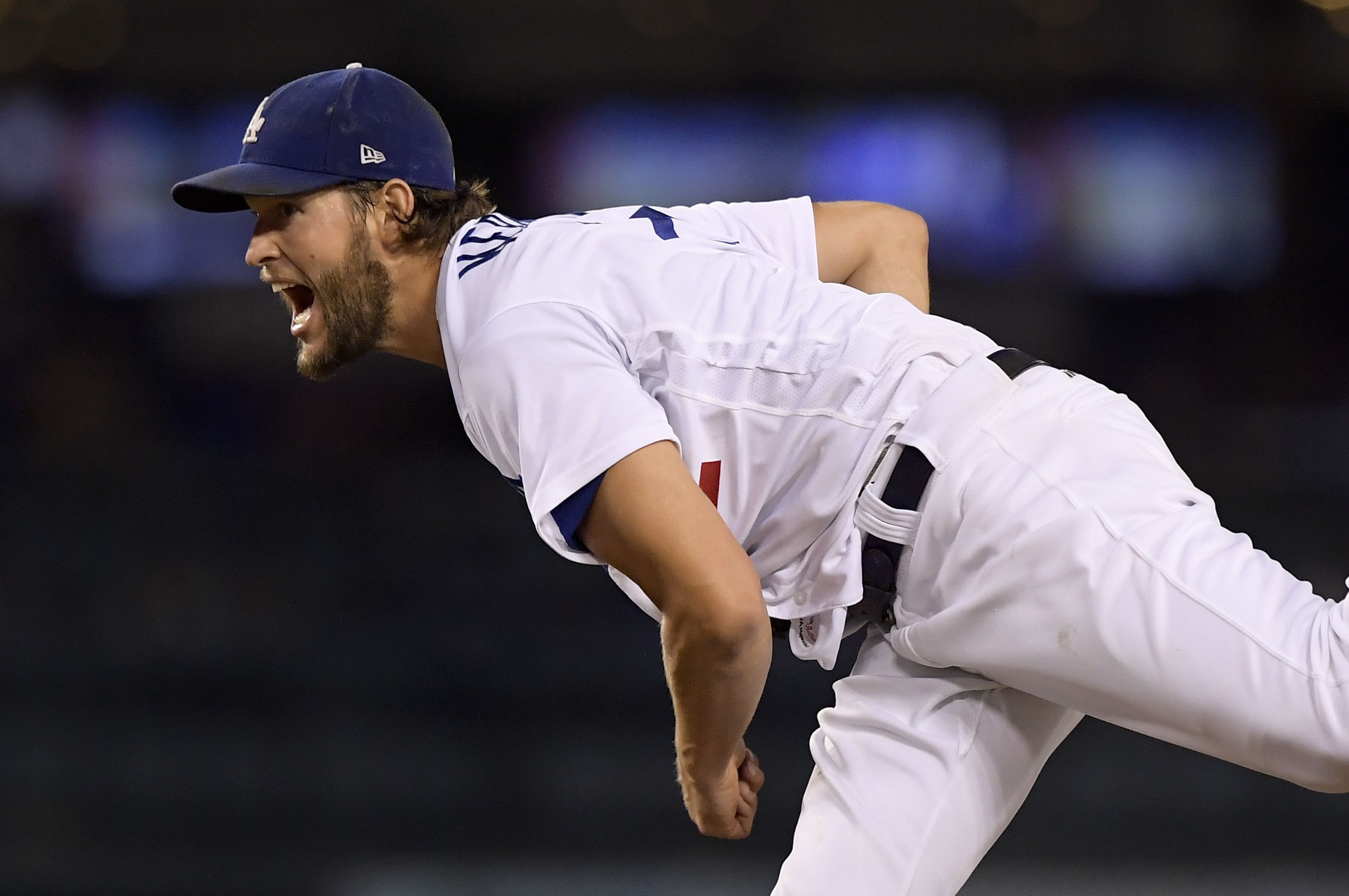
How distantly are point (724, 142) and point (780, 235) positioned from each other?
237 cm

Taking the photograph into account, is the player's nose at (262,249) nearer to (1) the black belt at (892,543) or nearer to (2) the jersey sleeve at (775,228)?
(2) the jersey sleeve at (775,228)

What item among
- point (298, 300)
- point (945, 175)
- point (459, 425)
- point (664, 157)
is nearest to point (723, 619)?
point (298, 300)

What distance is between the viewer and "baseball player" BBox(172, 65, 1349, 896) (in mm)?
1250

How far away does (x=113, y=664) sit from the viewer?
3.17 meters

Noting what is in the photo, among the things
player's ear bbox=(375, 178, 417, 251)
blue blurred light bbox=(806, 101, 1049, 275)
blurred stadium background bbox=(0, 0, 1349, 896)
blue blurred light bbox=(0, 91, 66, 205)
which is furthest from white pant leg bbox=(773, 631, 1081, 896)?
blue blurred light bbox=(0, 91, 66, 205)

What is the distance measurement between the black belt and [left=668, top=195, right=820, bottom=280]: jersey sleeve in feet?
1.10

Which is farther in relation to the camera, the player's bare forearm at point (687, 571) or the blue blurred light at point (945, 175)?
the blue blurred light at point (945, 175)

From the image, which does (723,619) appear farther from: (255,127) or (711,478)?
(255,127)

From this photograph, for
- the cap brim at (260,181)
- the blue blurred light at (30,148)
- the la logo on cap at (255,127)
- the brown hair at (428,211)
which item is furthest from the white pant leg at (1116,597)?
the blue blurred light at (30,148)

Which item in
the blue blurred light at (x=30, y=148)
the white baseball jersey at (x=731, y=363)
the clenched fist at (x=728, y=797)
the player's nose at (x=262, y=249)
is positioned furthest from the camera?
the blue blurred light at (x=30, y=148)

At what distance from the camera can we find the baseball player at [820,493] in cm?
125

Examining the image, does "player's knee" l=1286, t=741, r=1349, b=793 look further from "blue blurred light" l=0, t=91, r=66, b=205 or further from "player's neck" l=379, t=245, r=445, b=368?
"blue blurred light" l=0, t=91, r=66, b=205

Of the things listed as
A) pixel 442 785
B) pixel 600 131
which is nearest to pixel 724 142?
pixel 600 131

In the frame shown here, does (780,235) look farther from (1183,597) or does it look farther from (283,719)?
(283,719)
